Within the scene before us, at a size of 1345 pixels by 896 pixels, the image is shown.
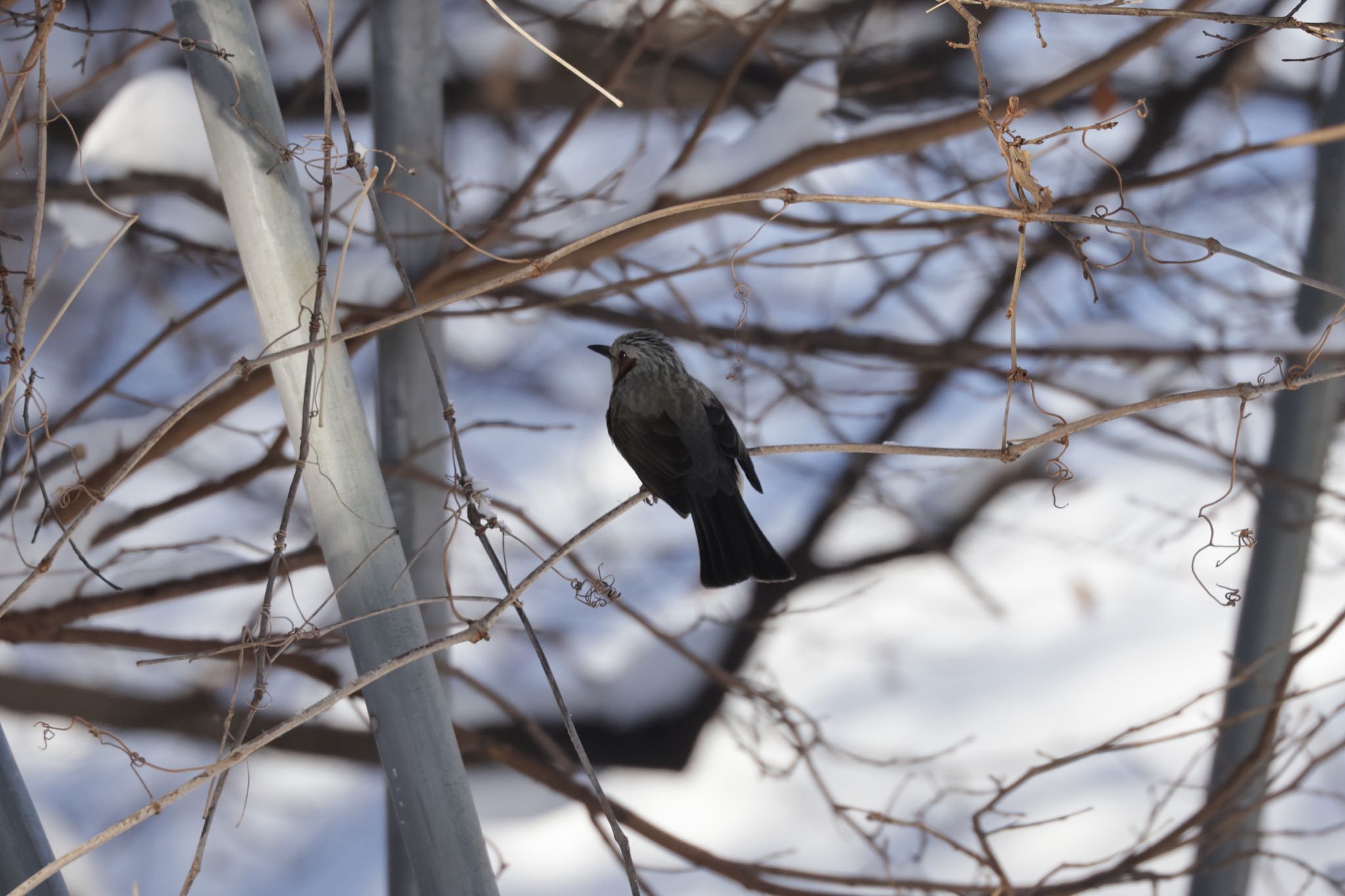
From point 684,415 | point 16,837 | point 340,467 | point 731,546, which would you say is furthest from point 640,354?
point 16,837

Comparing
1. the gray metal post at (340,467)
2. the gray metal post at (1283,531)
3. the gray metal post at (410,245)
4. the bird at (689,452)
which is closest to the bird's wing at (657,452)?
the bird at (689,452)

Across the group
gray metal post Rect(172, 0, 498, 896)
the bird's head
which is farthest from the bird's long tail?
gray metal post Rect(172, 0, 498, 896)

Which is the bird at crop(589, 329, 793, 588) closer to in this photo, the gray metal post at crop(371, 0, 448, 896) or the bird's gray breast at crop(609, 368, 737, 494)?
the bird's gray breast at crop(609, 368, 737, 494)

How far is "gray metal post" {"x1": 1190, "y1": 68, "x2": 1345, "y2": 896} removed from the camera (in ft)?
5.06

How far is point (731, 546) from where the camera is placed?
105 centimetres

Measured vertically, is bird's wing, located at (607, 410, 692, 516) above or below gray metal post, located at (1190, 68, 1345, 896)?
below

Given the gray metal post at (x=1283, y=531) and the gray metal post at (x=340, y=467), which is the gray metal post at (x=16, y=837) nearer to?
the gray metal post at (x=340, y=467)

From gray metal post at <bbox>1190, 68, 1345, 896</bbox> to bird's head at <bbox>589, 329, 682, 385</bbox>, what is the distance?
3.02 feet

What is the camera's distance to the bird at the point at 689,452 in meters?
1.03

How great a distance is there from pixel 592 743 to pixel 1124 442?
1.18m

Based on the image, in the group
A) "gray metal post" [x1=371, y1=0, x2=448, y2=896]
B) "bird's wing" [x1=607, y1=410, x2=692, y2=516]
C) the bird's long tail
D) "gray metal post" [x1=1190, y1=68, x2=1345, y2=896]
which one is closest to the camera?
the bird's long tail

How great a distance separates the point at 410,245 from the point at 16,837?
2.93 ft

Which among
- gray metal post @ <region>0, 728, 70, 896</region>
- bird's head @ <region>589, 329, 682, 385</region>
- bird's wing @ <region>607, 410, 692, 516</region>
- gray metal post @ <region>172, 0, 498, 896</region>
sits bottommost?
gray metal post @ <region>0, 728, 70, 896</region>

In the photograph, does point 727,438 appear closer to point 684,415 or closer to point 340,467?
→ point 684,415
